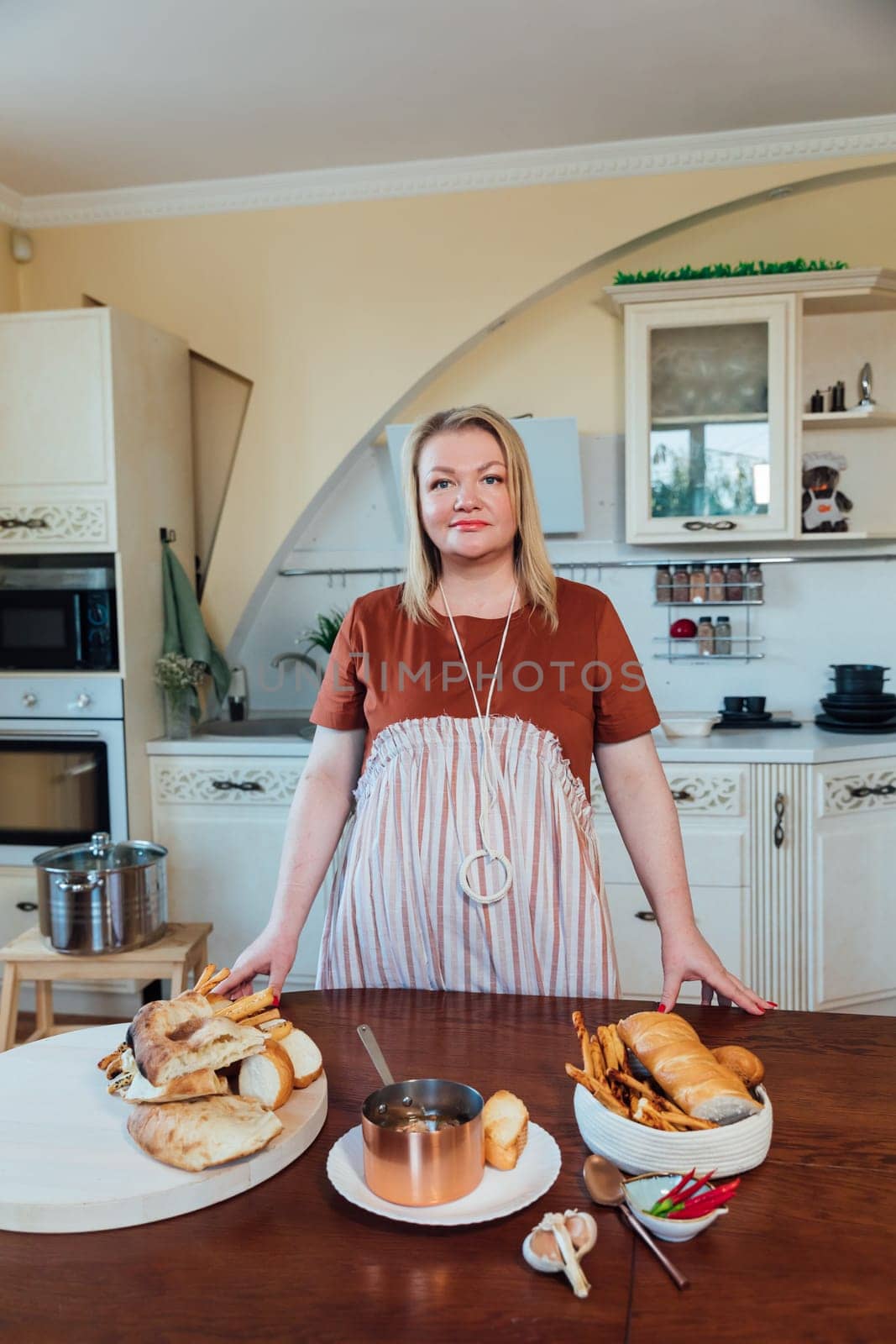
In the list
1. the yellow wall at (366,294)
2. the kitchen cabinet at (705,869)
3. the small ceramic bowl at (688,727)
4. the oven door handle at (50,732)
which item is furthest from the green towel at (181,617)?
the small ceramic bowl at (688,727)

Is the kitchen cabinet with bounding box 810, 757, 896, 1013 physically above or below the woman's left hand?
below

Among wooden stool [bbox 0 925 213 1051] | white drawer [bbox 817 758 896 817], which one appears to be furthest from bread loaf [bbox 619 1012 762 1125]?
white drawer [bbox 817 758 896 817]

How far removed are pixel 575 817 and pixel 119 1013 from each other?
2357 millimetres

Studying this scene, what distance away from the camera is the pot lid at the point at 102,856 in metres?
2.62

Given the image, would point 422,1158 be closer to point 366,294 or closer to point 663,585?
point 663,585

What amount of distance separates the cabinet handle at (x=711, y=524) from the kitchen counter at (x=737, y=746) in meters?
0.60

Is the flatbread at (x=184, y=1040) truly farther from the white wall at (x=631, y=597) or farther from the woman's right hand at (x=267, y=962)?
the white wall at (x=631, y=597)

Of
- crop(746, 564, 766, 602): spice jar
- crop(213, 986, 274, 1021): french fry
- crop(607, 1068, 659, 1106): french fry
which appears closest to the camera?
crop(607, 1068, 659, 1106): french fry

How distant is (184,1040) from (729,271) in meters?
2.88

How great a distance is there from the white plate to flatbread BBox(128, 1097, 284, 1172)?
7 centimetres

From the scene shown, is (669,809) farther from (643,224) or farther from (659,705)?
(643,224)

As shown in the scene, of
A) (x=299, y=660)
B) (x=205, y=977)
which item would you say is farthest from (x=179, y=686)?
(x=205, y=977)

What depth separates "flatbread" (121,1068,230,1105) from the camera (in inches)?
→ 35.3

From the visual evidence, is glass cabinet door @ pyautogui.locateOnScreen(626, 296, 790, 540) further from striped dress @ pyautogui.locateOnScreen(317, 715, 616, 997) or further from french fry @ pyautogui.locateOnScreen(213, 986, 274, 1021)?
french fry @ pyautogui.locateOnScreen(213, 986, 274, 1021)
